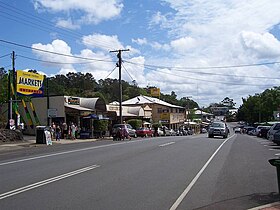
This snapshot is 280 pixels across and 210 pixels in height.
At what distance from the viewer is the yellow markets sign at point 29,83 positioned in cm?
3688

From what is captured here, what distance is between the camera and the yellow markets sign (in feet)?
121

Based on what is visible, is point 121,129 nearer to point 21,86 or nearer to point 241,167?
point 21,86

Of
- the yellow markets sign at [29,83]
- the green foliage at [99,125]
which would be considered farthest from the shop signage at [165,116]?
the yellow markets sign at [29,83]

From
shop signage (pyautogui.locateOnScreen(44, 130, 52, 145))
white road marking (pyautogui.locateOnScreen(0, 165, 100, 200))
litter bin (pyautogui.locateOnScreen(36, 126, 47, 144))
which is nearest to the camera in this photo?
white road marking (pyautogui.locateOnScreen(0, 165, 100, 200))

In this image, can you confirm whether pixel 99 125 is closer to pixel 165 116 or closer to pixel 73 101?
pixel 73 101

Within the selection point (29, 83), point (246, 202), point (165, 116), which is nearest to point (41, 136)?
point (29, 83)

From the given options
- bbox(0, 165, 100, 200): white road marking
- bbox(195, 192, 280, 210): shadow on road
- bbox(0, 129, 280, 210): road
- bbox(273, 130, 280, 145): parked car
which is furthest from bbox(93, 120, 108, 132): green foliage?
bbox(195, 192, 280, 210): shadow on road

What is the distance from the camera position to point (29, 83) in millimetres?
38125

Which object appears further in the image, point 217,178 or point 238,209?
point 217,178

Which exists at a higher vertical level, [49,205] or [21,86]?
[21,86]

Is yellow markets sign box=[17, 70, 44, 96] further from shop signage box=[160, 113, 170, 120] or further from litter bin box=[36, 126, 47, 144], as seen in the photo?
shop signage box=[160, 113, 170, 120]

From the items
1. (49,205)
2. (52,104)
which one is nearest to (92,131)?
(52,104)

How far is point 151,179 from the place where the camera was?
38.5 feet

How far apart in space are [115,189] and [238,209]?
332cm
